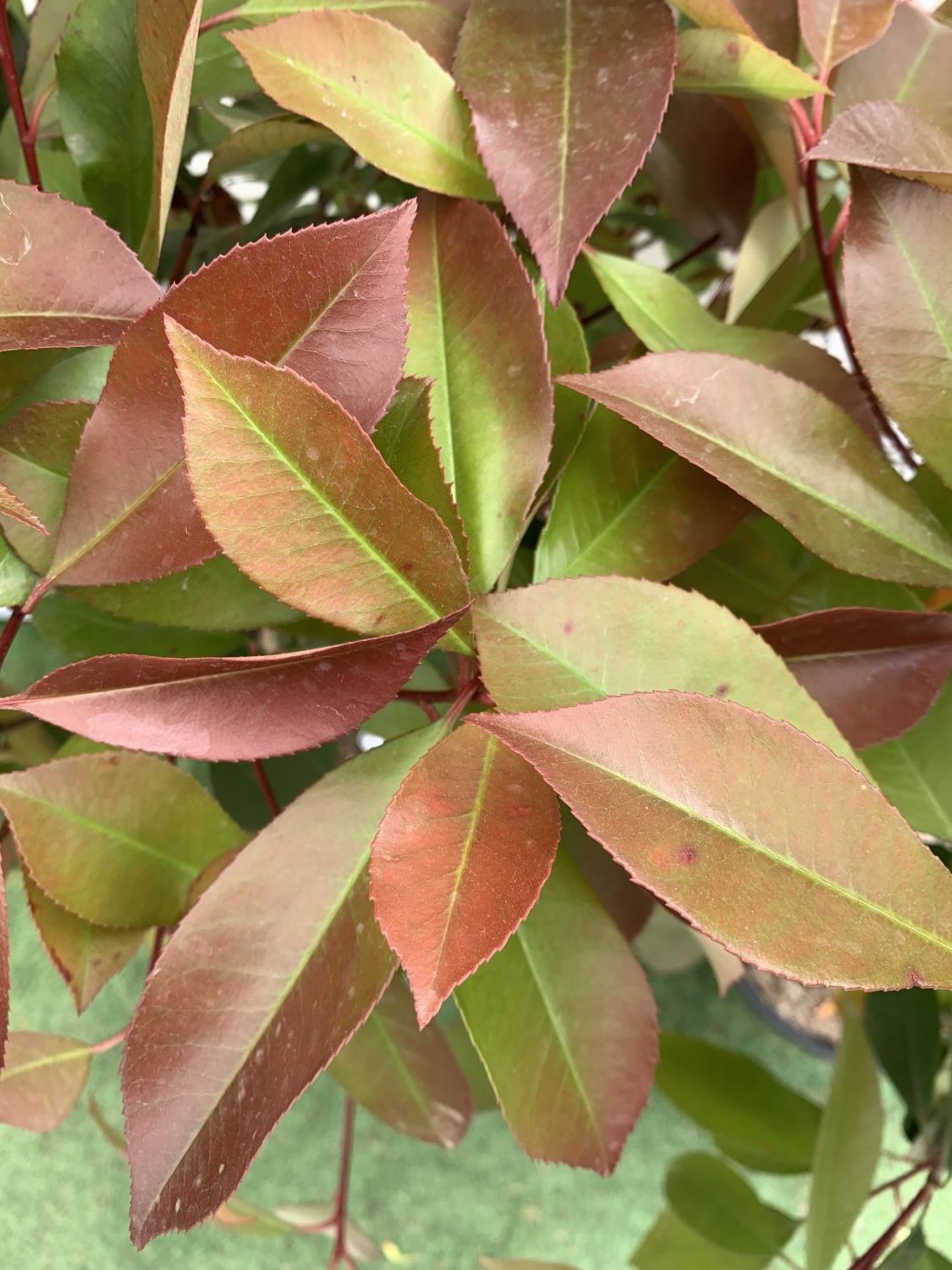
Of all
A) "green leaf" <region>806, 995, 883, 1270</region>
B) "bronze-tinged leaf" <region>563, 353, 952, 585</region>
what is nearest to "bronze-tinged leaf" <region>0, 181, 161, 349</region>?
"bronze-tinged leaf" <region>563, 353, 952, 585</region>

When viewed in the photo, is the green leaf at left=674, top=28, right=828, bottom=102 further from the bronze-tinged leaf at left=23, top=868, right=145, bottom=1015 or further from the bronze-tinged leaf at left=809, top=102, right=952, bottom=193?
the bronze-tinged leaf at left=23, top=868, right=145, bottom=1015

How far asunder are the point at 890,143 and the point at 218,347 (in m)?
0.17

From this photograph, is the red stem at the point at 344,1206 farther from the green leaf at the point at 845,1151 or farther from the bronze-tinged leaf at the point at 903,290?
the bronze-tinged leaf at the point at 903,290

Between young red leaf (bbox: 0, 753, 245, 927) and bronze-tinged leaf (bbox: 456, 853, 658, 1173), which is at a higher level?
young red leaf (bbox: 0, 753, 245, 927)

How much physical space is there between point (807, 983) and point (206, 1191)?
0.44ft

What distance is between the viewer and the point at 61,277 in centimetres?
24

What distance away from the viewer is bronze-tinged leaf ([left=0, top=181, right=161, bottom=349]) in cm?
23

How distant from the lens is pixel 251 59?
25cm

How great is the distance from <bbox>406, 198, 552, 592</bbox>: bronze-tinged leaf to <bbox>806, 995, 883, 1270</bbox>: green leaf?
276 millimetres

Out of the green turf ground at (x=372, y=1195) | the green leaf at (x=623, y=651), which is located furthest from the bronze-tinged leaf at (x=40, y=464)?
the green turf ground at (x=372, y=1195)

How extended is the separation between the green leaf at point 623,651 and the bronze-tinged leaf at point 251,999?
5 centimetres

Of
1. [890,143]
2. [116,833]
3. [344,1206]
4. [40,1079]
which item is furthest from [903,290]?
[344,1206]

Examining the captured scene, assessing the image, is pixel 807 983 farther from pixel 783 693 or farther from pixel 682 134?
pixel 682 134

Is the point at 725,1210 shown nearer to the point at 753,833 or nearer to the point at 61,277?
the point at 753,833
